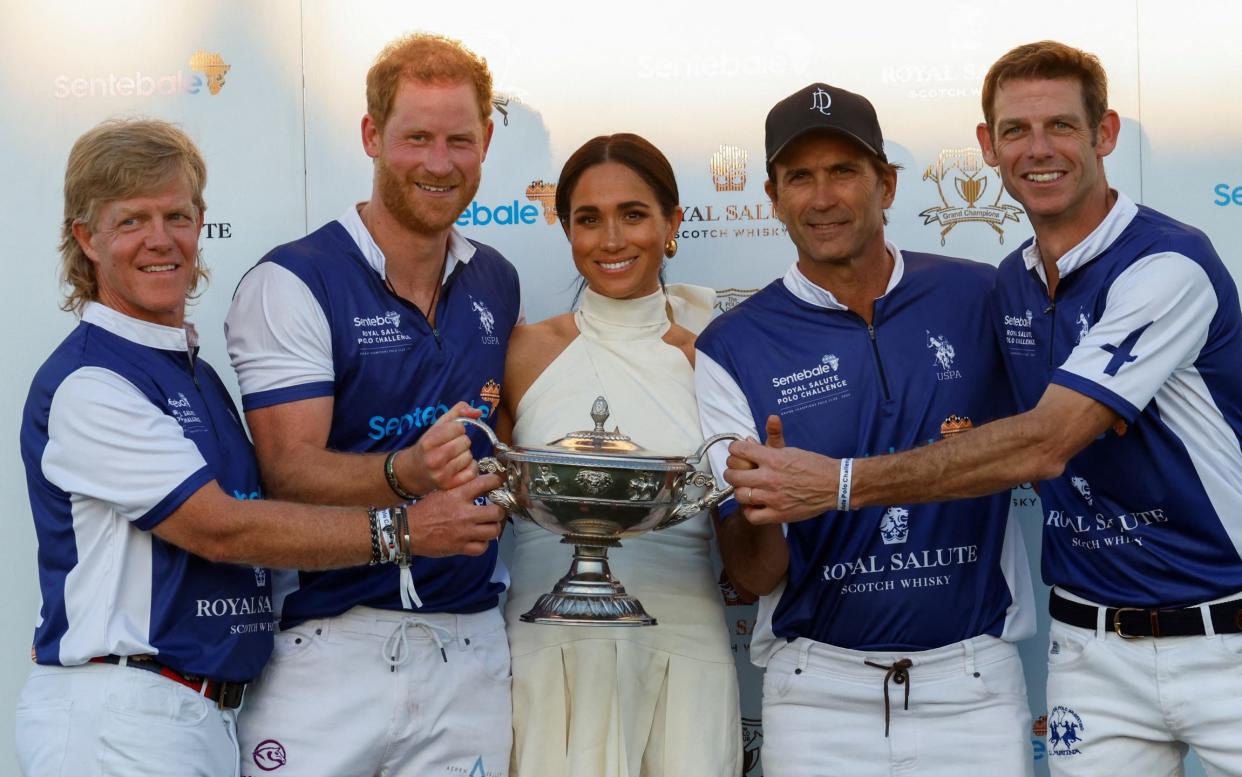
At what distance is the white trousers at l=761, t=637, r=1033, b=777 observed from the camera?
347cm

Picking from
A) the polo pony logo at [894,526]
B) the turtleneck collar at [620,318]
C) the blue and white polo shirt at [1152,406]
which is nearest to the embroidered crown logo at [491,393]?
the turtleneck collar at [620,318]

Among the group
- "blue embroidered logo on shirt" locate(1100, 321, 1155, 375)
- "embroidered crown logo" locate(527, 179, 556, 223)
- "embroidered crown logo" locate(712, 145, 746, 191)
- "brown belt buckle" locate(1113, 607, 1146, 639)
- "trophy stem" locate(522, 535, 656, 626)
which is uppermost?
"embroidered crown logo" locate(712, 145, 746, 191)

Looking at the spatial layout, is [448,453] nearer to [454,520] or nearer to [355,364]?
[454,520]

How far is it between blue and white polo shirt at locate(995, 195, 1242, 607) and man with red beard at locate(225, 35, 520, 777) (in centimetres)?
146

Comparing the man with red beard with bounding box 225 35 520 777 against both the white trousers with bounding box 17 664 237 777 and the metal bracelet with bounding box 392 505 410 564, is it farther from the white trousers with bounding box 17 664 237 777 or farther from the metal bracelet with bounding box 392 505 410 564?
the white trousers with bounding box 17 664 237 777

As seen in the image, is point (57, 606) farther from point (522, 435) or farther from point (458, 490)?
point (522, 435)

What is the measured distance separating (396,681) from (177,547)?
65 centimetres

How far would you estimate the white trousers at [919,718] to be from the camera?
3471 millimetres

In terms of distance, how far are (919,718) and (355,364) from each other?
1684 millimetres

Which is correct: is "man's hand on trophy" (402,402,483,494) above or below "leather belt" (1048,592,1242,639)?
above

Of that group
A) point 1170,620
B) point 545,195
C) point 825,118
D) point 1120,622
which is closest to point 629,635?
point 1120,622

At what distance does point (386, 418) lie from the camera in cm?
353

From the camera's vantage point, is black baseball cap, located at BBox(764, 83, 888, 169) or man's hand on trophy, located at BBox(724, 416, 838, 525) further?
black baseball cap, located at BBox(764, 83, 888, 169)

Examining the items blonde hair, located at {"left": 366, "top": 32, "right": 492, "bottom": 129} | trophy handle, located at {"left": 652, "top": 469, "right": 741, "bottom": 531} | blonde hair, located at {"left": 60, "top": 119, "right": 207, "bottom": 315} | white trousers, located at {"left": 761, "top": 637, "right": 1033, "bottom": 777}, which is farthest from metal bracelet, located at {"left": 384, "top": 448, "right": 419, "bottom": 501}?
white trousers, located at {"left": 761, "top": 637, "right": 1033, "bottom": 777}
